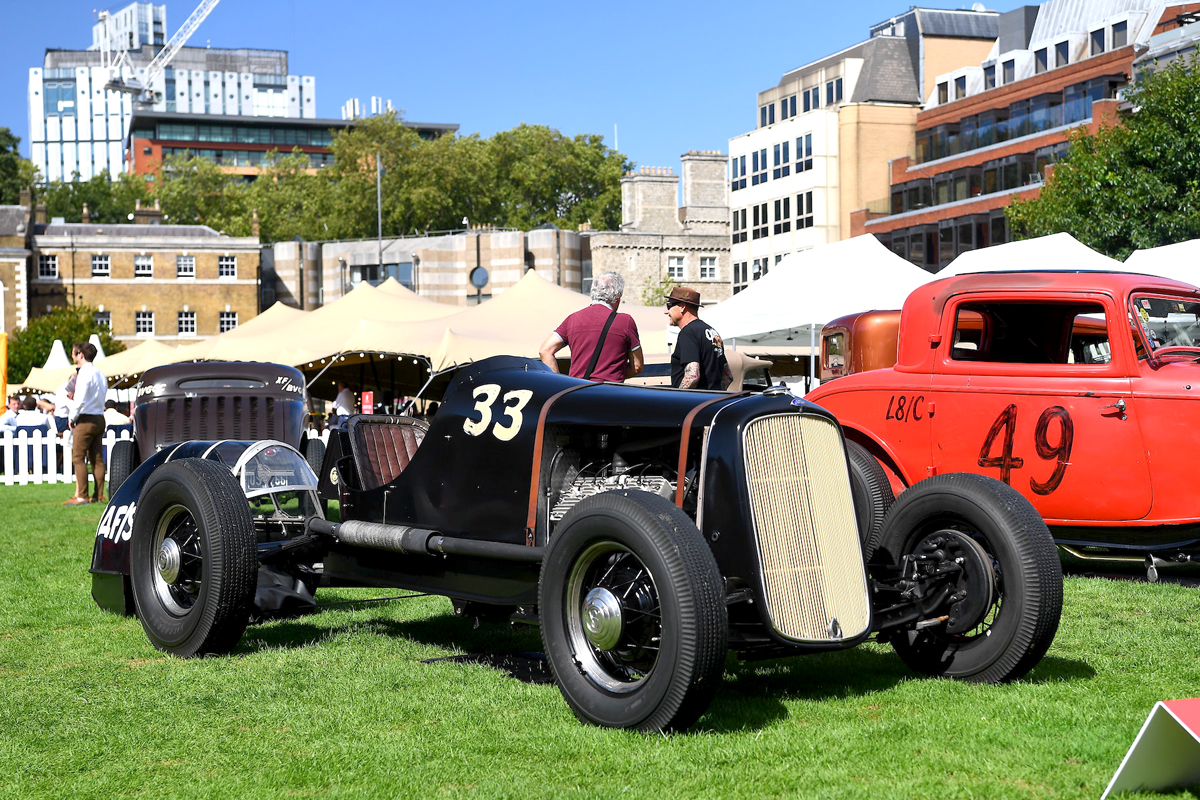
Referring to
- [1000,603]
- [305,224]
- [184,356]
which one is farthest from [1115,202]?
[305,224]

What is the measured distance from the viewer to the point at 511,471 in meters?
5.73

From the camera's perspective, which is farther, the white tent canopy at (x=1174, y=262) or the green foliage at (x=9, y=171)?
the green foliage at (x=9, y=171)

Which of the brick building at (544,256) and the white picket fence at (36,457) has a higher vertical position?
the brick building at (544,256)

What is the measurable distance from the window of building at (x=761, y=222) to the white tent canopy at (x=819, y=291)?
60.6 m

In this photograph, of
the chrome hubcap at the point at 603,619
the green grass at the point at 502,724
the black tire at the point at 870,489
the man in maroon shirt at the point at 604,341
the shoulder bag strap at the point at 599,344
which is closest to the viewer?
the green grass at the point at 502,724

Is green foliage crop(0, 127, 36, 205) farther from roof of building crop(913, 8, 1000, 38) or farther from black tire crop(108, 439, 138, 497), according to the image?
black tire crop(108, 439, 138, 497)

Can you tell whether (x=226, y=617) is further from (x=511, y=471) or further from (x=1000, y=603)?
(x=1000, y=603)

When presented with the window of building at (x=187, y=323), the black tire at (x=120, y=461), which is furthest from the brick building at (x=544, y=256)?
the black tire at (x=120, y=461)

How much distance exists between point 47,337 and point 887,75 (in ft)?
156

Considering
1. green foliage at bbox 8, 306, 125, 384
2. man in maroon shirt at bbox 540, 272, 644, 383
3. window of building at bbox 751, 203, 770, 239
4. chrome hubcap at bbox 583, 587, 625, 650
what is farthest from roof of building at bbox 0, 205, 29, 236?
chrome hubcap at bbox 583, 587, 625, 650

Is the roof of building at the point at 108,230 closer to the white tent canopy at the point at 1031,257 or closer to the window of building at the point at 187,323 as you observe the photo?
the window of building at the point at 187,323

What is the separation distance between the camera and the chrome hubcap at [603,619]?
479cm

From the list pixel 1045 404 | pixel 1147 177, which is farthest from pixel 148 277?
pixel 1045 404

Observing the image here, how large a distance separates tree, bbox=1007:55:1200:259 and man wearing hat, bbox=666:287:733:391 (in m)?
21.6
